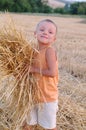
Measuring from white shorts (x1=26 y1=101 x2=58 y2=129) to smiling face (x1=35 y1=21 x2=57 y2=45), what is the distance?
1.51 ft

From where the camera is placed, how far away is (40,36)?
2.69m

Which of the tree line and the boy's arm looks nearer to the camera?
the boy's arm

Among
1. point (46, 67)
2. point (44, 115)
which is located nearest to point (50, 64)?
point (46, 67)

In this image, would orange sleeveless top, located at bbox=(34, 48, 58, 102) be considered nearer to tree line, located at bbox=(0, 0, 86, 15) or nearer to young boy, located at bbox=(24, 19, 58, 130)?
young boy, located at bbox=(24, 19, 58, 130)

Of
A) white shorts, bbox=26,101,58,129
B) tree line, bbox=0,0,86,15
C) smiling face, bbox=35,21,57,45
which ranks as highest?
smiling face, bbox=35,21,57,45

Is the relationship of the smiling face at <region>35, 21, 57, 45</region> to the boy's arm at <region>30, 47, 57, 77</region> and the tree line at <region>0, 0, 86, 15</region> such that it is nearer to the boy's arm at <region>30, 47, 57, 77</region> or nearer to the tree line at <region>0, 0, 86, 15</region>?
the boy's arm at <region>30, 47, 57, 77</region>

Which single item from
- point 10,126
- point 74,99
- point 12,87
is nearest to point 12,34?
point 12,87

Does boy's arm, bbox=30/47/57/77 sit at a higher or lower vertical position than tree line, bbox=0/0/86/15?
higher

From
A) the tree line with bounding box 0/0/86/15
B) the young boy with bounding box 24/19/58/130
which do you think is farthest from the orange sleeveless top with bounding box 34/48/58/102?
the tree line with bounding box 0/0/86/15

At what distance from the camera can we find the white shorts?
2.75m

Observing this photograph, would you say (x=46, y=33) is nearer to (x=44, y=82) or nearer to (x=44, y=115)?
(x=44, y=82)

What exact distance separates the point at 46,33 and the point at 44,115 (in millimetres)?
606

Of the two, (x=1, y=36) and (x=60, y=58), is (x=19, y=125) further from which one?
(x=60, y=58)

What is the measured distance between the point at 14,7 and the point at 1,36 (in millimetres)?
30012
